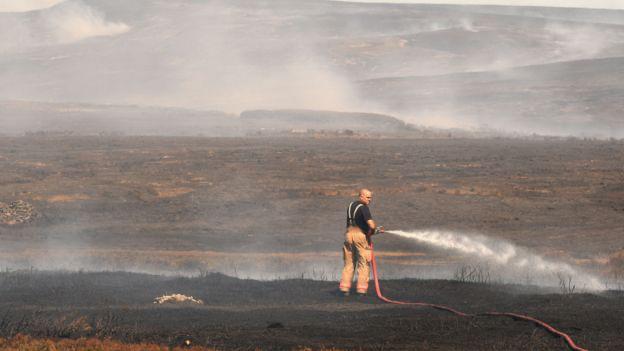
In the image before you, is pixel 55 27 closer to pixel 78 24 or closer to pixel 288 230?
pixel 78 24

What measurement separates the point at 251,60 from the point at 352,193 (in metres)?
97.9

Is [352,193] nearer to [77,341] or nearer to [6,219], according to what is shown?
[6,219]

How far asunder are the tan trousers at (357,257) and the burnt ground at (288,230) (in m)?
0.64

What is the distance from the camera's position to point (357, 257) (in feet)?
59.4

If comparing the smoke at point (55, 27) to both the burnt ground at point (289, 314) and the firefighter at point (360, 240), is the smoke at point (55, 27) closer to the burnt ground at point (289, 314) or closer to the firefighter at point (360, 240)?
the burnt ground at point (289, 314)

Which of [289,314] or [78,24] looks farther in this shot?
[78,24]

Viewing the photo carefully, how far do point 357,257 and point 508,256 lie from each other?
296 inches

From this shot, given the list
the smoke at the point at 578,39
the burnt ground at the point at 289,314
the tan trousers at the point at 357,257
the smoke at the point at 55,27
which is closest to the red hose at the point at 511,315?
the burnt ground at the point at 289,314

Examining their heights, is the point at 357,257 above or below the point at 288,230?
above

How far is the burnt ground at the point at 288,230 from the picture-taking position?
14.2 meters

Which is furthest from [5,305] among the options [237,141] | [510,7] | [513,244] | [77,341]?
[510,7]

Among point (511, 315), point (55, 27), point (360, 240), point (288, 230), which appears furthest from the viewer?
point (55, 27)

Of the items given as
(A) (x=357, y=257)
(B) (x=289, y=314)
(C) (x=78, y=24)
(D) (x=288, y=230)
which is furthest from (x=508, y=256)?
(C) (x=78, y=24)

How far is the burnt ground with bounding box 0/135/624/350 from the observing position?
1420 centimetres
